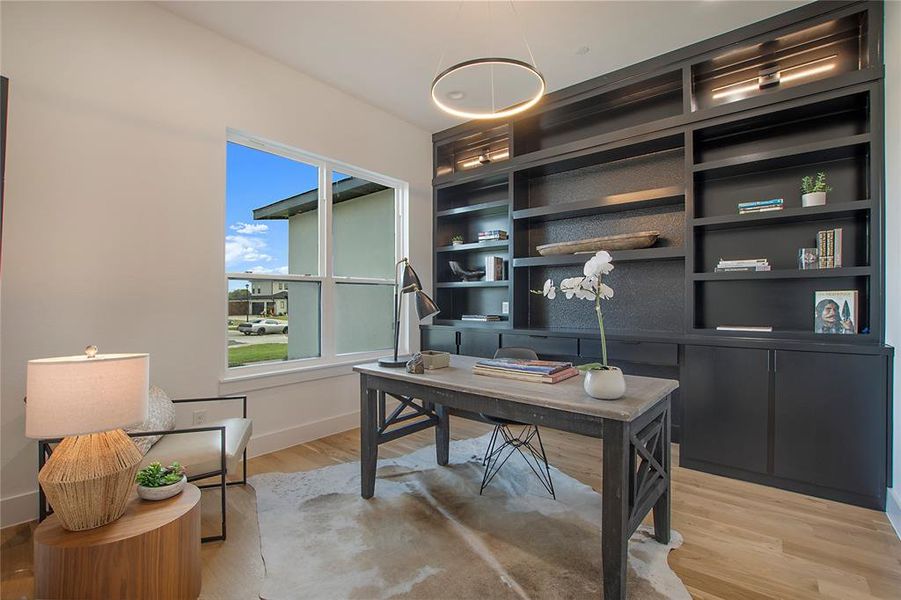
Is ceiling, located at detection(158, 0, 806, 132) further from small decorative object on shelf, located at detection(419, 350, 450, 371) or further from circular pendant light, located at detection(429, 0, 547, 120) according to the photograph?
small decorative object on shelf, located at detection(419, 350, 450, 371)

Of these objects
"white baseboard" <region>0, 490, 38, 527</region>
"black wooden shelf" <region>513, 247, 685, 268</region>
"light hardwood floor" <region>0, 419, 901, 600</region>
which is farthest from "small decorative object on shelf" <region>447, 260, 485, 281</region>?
"white baseboard" <region>0, 490, 38, 527</region>

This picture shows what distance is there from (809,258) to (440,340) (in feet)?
10.4

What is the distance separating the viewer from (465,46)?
3059 millimetres

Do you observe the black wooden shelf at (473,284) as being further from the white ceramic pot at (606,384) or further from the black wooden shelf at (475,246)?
the white ceramic pot at (606,384)

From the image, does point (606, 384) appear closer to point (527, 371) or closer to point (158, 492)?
point (527, 371)

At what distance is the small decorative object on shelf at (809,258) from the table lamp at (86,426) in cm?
378

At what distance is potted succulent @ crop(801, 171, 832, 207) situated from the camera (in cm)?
262

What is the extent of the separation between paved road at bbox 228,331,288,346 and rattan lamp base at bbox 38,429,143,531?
1685 mm

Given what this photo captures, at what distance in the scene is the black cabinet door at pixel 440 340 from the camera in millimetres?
4387

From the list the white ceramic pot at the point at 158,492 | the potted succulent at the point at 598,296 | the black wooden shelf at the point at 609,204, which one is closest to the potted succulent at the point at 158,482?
the white ceramic pot at the point at 158,492

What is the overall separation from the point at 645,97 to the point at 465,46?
1.67 m

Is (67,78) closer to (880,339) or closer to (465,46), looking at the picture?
(465,46)

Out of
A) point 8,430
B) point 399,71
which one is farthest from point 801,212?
point 8,430

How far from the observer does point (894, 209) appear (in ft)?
7.34
